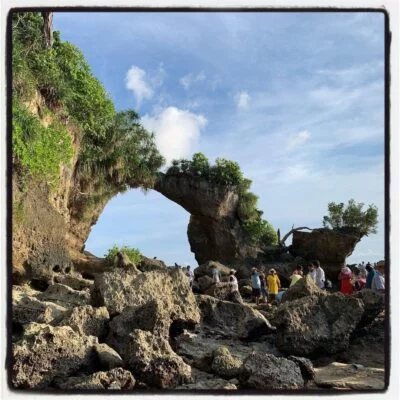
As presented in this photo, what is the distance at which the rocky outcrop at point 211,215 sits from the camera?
25.2 metres

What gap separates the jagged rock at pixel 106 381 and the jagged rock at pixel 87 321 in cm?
123

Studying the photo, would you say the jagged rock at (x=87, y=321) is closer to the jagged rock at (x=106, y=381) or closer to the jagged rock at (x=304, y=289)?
the jagged rock at (x=106, y=381)

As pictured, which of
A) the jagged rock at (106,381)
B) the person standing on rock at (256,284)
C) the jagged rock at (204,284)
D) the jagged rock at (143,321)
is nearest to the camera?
the jagged rock at (106,381)

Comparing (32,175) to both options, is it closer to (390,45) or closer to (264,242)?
(390,45)

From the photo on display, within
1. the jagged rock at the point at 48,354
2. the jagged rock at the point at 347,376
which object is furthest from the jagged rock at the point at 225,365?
the jagged rock at the point at 48,354

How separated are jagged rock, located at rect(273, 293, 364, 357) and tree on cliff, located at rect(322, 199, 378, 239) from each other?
60.2 ft

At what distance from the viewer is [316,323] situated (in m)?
7.66

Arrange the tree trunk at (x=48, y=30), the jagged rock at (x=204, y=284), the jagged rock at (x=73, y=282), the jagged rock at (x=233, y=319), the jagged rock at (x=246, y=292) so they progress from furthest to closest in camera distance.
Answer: the jagged rock at (x=246, y=292), the jagged rock at (x=204, y=284), the tree trunk at (x=48, y=30), the jagged rock at (x=73, y=282), the jagged rock at (x=233, y=319)

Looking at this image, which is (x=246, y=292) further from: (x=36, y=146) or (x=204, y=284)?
(x=36, y=146)

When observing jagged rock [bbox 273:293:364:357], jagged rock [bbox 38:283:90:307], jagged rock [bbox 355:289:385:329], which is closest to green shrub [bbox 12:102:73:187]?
jagged rock [bbox 38:283:90:307]

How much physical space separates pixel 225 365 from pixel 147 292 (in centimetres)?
208

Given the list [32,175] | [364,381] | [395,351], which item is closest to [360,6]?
[395,351]

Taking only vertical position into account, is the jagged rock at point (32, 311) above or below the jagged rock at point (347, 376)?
above

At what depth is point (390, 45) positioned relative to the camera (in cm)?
396
